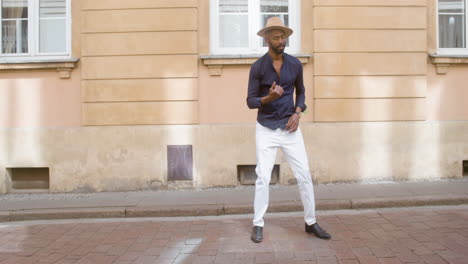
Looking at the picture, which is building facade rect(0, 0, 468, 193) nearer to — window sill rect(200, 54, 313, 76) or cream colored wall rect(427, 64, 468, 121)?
window sill rect(200, 54, 313, 76)

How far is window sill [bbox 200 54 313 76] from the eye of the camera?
6.95 m

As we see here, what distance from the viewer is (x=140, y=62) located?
6.91 m

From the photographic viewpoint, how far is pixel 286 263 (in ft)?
12.5

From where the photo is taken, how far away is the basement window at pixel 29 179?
23.5 feet

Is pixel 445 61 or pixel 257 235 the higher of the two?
pixel 445 61

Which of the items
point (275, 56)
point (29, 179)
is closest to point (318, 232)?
point (275, 56)

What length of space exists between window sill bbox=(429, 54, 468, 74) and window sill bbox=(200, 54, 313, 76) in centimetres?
210

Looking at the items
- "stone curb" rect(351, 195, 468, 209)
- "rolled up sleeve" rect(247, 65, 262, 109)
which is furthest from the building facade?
"rolled up sleeve" rect(247, 65, 262, 109)

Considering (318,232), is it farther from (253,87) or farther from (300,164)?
(253,87)

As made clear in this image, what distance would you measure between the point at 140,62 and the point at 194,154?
174 centimetres

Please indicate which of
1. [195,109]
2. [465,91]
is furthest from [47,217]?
[465,91]

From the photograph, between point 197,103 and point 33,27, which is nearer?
point 197,103

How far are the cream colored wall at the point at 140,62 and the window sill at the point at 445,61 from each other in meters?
4.00

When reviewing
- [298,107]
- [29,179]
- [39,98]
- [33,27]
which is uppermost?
[33,27]
